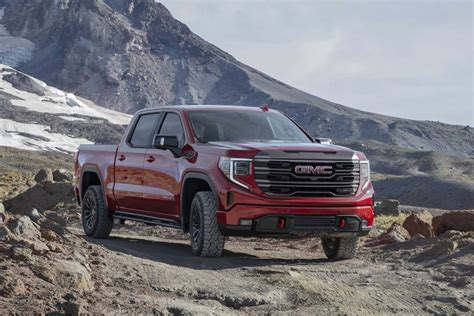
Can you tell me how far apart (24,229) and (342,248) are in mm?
4224

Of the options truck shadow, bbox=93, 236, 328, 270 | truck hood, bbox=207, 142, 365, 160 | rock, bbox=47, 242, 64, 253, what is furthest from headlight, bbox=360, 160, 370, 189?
rock, bbox=47, 242, 64, 253

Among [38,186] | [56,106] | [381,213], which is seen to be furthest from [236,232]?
[56,106]

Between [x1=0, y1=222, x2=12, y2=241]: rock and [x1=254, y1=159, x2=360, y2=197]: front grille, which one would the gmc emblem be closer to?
[x1=254, y1=159, x2=360, y2=197]: front grille

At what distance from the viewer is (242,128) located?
1106 centimetres

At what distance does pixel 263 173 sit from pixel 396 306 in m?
2.74

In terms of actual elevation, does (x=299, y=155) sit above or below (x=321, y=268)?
above

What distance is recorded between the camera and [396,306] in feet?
24.8

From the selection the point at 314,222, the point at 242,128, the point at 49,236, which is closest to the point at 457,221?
the point at 242,128

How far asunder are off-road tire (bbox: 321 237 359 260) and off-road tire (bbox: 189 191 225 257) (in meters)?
1.77

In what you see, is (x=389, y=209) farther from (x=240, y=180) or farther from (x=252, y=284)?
(x=252, y=284)

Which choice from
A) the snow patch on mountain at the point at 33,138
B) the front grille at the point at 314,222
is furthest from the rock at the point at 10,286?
the snow patch on mountain at the point at 33,138

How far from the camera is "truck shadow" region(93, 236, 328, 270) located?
9820 millimetres

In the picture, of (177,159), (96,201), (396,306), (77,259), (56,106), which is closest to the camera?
(396,306)

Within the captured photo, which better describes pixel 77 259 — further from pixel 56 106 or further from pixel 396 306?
pixel 56 106
